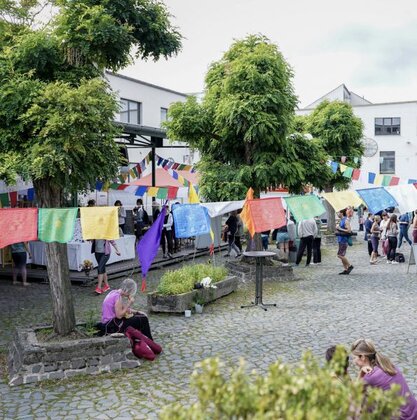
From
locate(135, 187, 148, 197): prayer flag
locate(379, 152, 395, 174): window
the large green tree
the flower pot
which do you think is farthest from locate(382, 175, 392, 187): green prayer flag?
locate(379, 152, 395, 174): window

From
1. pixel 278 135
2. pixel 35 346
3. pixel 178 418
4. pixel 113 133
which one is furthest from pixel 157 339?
pixel 278 135

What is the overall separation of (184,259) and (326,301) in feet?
24.8

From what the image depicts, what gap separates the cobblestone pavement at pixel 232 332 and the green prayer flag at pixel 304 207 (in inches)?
77.1

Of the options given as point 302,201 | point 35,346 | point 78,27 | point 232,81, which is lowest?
point 35,346

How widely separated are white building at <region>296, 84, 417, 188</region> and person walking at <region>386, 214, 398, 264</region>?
25594 millimetres

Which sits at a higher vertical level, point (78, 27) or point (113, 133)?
point (78, 27)

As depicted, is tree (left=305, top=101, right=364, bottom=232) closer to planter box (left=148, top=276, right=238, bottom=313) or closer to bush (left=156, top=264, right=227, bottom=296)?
bush (left=156, top=264, right=227, bottom=296)

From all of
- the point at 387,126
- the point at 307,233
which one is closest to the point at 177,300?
the point at 307,233

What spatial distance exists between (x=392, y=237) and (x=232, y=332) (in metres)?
9.88

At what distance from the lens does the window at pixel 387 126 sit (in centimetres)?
4297

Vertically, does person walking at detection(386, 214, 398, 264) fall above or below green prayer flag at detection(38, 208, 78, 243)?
below

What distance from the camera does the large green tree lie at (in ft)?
46.0

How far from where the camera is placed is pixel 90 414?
6.04m

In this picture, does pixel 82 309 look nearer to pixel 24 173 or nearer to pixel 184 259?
pixel 24 173
